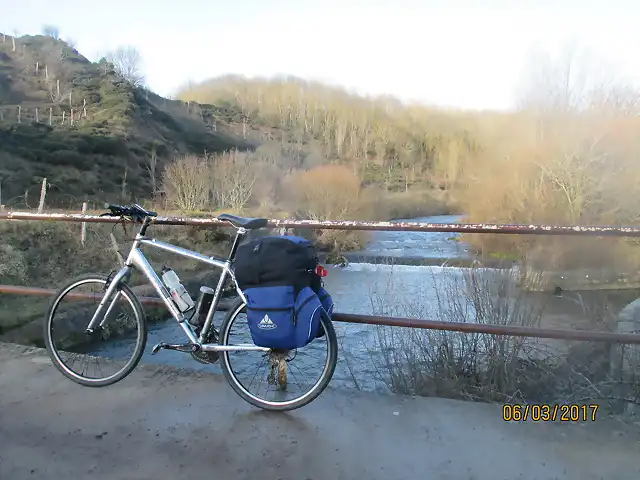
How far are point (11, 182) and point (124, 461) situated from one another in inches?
1589

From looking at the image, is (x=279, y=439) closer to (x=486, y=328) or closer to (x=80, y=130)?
(x=486, y=328)

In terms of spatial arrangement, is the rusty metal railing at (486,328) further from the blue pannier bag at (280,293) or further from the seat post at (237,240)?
the blue pannier bag at (280,293)

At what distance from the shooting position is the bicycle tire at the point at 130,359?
3.23 meters

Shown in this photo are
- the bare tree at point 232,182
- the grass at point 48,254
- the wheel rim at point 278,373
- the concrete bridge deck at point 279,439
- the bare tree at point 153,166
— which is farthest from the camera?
the bare tree at point 153,166

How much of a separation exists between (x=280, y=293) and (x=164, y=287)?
0.87 meters

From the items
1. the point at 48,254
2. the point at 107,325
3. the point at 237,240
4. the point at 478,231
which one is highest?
the point at 478,231

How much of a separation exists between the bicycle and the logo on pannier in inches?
7.5

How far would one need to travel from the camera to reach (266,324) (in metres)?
2.72

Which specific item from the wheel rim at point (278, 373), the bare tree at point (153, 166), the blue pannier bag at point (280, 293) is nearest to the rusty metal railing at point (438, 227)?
the blue pannier bag at point (280, 293)

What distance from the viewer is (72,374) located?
10.9ft

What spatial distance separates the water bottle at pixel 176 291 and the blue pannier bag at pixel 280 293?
53cm

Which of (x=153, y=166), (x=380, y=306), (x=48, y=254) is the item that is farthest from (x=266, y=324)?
(x=153, y=166)
